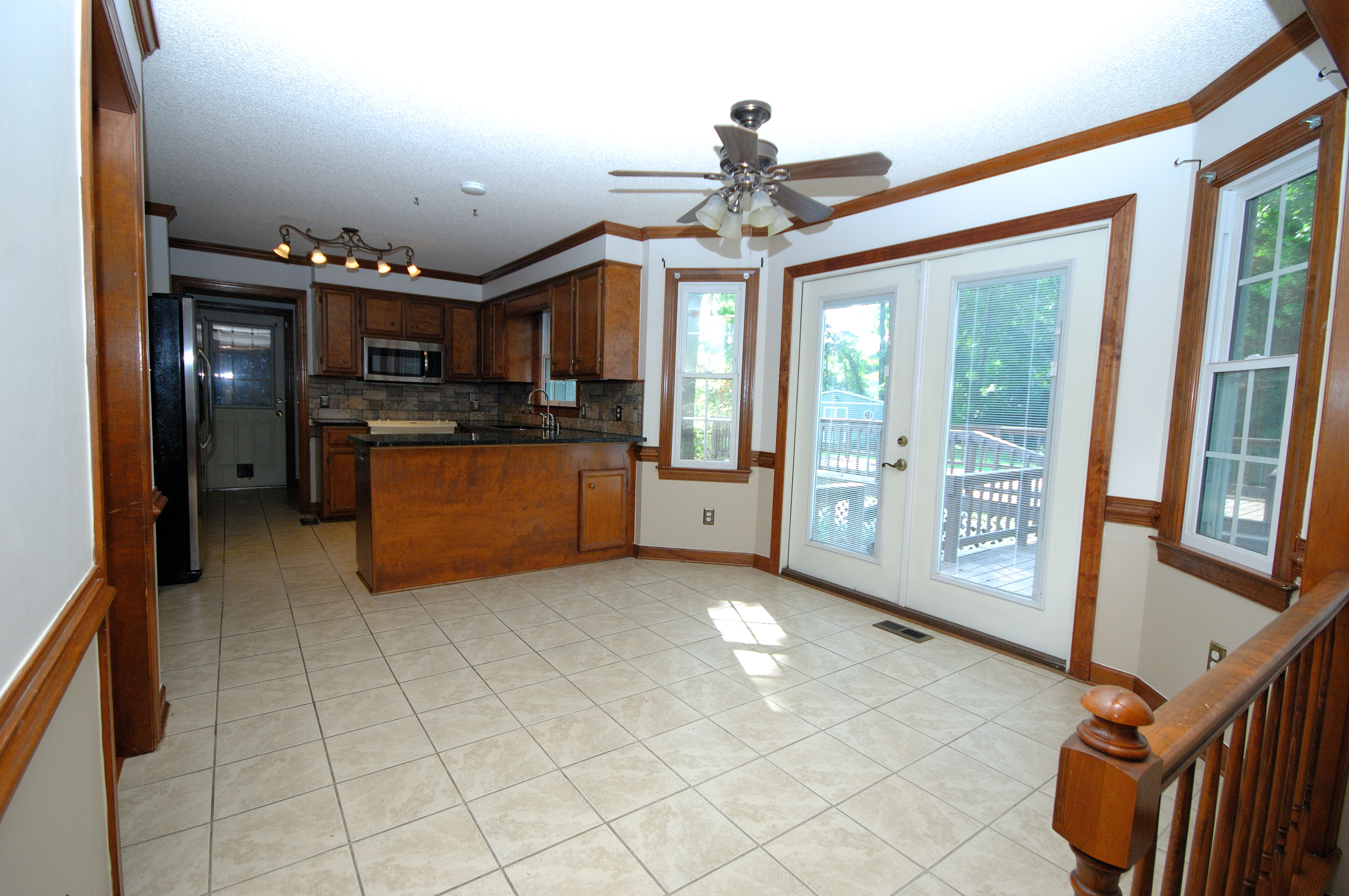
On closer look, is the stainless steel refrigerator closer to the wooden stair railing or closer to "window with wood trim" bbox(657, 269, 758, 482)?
"window with wood trim" bbox(657, 269, 758, 482)

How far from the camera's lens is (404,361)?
6.15 meters

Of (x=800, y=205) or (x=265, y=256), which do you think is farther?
(x=265, y=256)

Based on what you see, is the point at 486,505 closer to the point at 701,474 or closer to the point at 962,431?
the point at 701,474

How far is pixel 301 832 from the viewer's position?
1.71 m

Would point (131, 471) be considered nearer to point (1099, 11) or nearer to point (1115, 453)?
point (1099, 11)

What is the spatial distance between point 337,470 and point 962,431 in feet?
16.8

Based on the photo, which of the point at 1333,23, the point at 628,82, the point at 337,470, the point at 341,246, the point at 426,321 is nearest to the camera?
the point at 1333,23

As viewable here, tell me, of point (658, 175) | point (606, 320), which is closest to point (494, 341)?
point (606, 320)

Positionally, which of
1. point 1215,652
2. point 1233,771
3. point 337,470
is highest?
point 1233,771

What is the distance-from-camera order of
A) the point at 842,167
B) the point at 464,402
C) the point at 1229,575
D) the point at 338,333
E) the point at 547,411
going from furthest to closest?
the point at 464,402
the point at 547,411
the point at 338,333
the point at 842,167
the point at 1229,575

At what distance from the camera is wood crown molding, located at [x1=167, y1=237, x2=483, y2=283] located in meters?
5.30

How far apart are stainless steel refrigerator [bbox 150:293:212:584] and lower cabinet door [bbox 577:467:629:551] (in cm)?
234

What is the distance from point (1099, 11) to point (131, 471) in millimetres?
3330

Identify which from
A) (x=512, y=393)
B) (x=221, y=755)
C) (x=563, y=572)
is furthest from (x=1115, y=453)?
(x=512, y=393)
